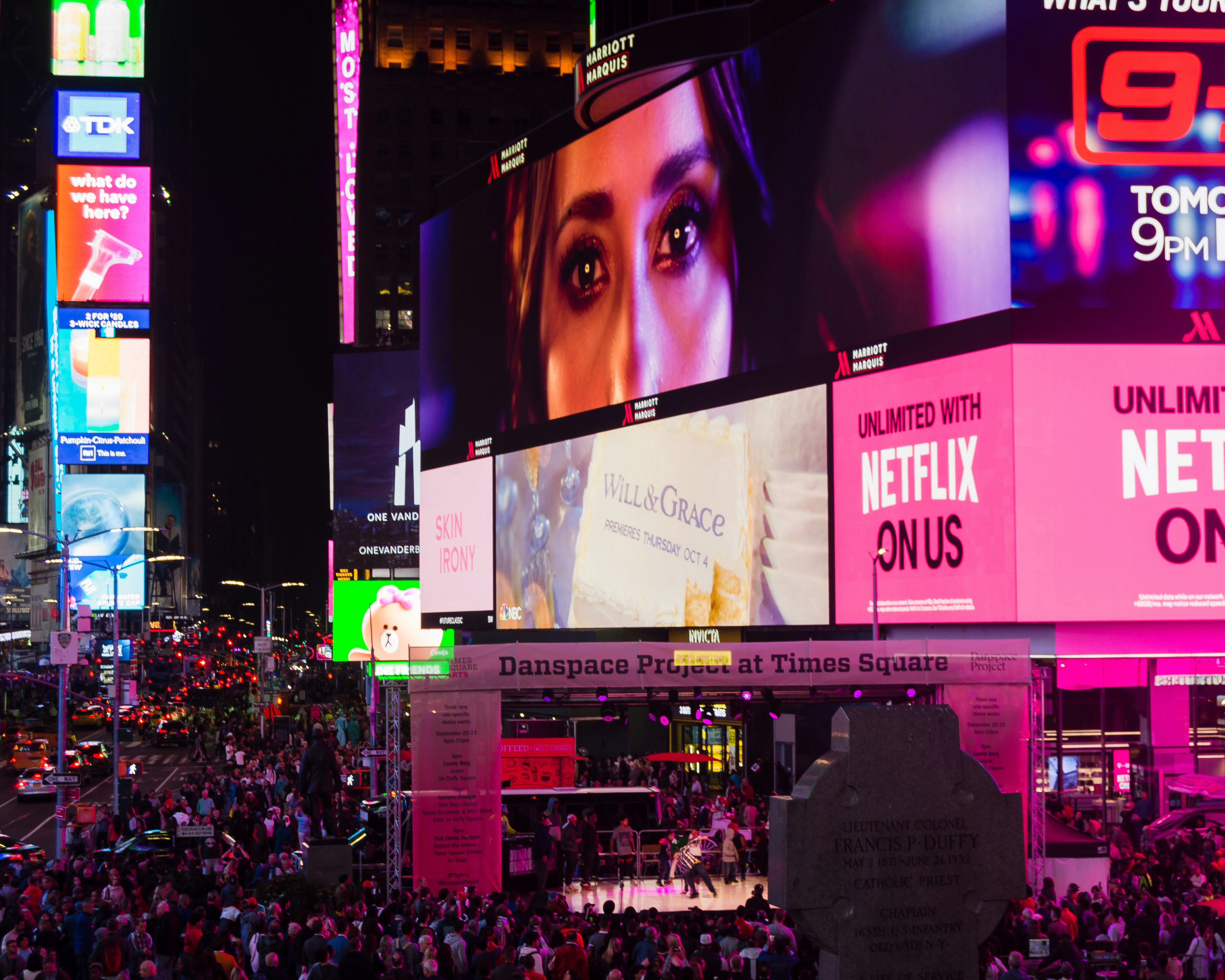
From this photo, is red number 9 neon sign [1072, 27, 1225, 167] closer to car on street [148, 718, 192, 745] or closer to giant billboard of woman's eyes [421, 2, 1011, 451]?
giant billboard of woman's eyes [421, 2, 1011, 451]

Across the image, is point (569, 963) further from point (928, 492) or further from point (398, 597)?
point (398, 597)

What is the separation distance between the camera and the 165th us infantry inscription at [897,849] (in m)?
9.31

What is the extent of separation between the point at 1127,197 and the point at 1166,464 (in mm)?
6660

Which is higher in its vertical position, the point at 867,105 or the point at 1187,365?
the point at 867,105

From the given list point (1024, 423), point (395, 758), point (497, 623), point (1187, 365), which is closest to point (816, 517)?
point (1024, 423)

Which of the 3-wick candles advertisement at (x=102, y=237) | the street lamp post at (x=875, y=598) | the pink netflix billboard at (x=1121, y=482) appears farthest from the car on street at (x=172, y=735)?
the pink netflix billboard at (x=1121, y=482)

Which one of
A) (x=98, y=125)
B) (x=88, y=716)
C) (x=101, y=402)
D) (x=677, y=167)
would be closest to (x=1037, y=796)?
(x=677, y=167)

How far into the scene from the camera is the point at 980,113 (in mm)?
34750

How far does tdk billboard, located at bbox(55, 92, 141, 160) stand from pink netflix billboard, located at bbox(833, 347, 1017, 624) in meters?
87.4

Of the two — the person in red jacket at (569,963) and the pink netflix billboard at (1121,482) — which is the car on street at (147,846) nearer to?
the person in red jacket at (569,963)

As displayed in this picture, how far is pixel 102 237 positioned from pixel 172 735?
5045 centimetres

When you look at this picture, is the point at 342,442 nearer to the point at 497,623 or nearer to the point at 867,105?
the point at 497,623

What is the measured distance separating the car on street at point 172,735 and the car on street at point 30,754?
47.9 ft

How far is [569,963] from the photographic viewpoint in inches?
615
